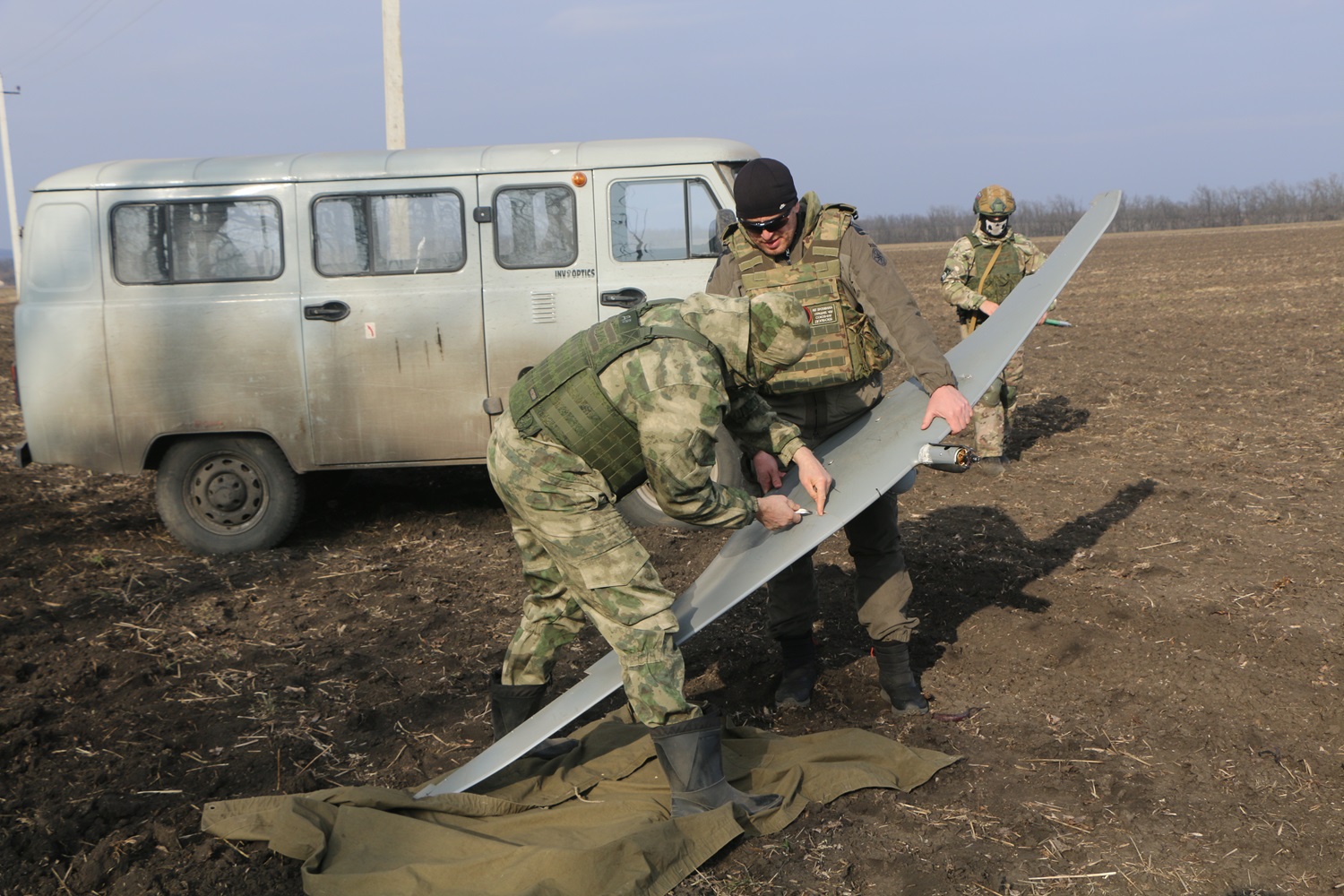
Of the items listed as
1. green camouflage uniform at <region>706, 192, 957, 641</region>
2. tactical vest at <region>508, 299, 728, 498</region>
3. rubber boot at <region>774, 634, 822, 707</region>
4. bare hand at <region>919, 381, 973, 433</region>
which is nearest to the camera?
tactical vest at <region>508, 299, 728, 498</region>

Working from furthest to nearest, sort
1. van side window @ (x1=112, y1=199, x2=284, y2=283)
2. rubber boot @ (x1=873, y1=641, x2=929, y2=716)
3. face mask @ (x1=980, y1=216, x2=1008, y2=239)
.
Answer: face mask @ (x1=980, y1=216, x2=1008, y2=239) → van side window @ (x1=112, y1=199, x2=284, y2=283) → rubber boot @ (x1=873, y1=641, x2=929, y2=716)

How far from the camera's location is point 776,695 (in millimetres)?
4684

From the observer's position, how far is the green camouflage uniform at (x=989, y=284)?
27.7 ft

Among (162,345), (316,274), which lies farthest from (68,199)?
(316,274)

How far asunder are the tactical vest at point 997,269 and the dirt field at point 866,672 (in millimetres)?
1349

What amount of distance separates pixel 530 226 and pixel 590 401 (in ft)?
12.5

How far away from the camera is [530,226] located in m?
6.97

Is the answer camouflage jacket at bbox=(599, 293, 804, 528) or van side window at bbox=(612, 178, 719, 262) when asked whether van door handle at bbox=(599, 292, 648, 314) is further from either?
camouflage jacket at bbox=(599, 293, 804, 528)

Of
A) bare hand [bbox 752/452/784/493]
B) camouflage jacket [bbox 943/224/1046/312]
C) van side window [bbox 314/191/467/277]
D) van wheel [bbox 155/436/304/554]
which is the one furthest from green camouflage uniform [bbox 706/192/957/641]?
camouflage jacket [bbox 943/224/1046/312]

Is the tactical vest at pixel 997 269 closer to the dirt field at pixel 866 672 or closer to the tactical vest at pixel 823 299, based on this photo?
the dirt field at pixel 866 672

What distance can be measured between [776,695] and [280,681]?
2234 millimetres

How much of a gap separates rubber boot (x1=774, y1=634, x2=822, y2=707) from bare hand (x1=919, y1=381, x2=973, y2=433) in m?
1.28

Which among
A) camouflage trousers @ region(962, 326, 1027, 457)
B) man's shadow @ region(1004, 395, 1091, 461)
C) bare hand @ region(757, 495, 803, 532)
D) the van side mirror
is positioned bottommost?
man's shadow @ region(1004, 395, 1091, 461)

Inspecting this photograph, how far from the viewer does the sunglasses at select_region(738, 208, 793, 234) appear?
13.1 ft
